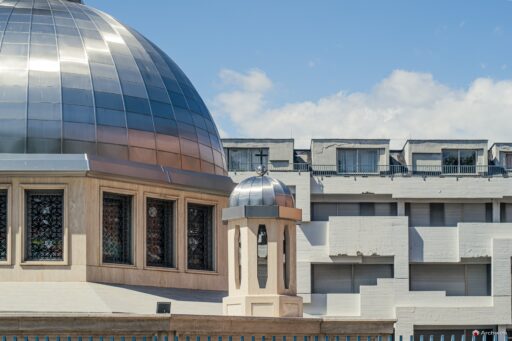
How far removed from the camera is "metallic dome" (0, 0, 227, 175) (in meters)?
39.1

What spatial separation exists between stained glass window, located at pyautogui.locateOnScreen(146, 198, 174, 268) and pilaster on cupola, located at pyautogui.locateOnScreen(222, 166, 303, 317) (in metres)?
A: 4.19

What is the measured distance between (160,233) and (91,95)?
456 centimetres

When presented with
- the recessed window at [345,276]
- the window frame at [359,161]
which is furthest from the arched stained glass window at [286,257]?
the window frame at [359,161]

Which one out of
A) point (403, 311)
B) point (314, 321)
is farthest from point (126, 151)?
point (403, 311)

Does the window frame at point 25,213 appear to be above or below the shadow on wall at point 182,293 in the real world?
above

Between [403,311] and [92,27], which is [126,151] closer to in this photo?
[92,27]

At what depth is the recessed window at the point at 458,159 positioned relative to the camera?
279 ft

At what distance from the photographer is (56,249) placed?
127 ft

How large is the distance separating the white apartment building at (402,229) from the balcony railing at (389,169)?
61 millimetres

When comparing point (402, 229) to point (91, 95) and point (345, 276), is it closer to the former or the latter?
point (345, 276)

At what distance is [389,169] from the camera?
278 feet

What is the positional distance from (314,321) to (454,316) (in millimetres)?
46488

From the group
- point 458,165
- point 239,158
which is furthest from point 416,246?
point 239,158

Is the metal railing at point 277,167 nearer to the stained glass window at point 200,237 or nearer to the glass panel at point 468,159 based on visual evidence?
the glass panel at point 468,159
